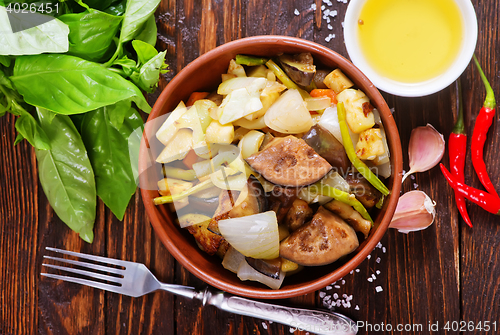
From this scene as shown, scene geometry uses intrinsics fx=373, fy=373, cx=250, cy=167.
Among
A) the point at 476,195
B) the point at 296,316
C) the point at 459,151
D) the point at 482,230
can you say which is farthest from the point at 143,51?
the point at 482,230

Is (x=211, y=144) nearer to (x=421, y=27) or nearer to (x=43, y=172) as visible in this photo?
(x=43, y=172)

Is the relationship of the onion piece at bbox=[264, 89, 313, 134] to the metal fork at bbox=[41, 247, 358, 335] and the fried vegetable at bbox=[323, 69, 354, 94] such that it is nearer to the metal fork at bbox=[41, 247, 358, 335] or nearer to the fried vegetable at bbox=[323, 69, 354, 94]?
the fried vegetable at bbox=[323, 69, 354, 94]

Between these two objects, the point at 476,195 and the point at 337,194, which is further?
the point at 476,195

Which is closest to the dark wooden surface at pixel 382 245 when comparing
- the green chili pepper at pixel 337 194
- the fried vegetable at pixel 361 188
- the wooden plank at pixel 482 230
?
the wooden plank at pixel 482 230

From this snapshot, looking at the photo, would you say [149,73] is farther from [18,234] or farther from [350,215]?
[18,234]

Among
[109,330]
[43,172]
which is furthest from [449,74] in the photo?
[109,330]

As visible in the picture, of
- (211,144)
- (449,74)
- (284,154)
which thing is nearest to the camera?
(284,154)

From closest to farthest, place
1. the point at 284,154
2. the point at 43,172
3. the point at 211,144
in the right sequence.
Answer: the point at 284,154 < the point at 211,144 < the point at 43,172

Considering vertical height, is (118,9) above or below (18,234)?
above
